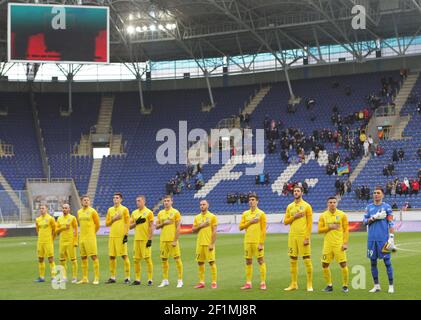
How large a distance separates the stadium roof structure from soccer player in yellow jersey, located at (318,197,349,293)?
102 feet

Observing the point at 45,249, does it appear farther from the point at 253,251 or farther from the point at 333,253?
the point at 333,253

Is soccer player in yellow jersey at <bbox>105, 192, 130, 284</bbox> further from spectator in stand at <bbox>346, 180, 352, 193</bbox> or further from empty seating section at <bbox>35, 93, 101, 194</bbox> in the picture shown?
empty seating section at <bbox>35, 93, 101, 194</bbox>

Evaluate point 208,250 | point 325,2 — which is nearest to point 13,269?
point 208,250

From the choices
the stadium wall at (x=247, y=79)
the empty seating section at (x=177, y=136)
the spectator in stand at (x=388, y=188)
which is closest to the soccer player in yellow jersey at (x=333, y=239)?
the spectator in stand at (x=388, y=188)

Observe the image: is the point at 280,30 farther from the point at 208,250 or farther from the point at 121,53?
the point at 208,250

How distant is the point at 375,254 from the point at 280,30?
38670mm

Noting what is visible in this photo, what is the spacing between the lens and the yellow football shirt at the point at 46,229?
20.8 meters

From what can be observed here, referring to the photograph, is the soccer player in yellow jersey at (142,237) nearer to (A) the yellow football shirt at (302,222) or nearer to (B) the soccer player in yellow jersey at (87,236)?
(B) the soccer player in yellow jersey at (87,236)

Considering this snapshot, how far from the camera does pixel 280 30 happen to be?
176ft

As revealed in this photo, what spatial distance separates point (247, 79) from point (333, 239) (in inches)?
1797

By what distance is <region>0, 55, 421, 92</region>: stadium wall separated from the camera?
5750 centimetres

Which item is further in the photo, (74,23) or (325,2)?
(325,2)
